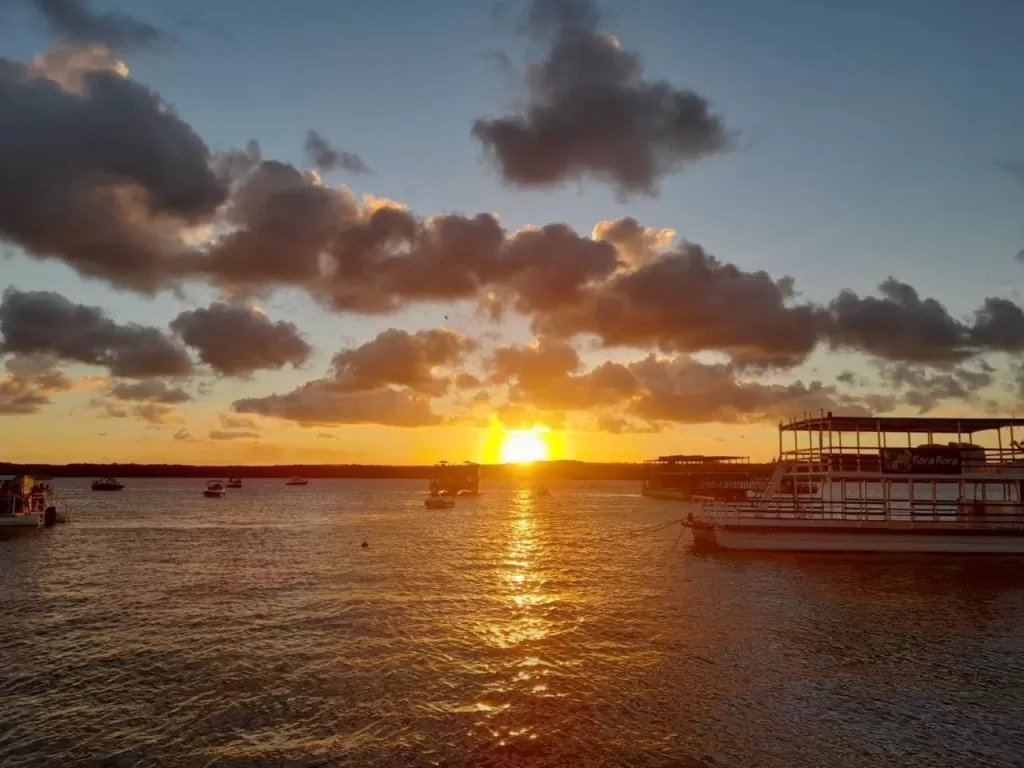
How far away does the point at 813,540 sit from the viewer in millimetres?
51000

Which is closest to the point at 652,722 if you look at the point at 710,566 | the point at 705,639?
the point at 705,639

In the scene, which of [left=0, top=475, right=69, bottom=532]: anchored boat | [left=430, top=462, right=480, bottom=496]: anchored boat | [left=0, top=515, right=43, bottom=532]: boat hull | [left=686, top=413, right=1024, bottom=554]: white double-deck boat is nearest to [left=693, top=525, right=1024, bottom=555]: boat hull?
[left=686, top=413, right=1024, bottom=554]: white double-deck boat

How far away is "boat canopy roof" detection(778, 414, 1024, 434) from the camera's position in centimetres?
5153

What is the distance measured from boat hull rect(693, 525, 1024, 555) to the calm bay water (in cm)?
119

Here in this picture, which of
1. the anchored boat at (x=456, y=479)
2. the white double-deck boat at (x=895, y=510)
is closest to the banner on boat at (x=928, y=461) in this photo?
the white double-deck boat at (x=895, y=510)

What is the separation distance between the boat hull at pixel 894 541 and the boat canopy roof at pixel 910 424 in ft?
24.3

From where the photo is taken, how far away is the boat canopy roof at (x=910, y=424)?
51.5 meters

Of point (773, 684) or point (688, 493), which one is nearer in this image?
point (773, 684)

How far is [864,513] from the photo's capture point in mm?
52250

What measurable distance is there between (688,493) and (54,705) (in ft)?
487

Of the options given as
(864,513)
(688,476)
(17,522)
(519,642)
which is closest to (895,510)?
(864,513)

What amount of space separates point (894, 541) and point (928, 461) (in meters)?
6.35

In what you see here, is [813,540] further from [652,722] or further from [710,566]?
[652,722]

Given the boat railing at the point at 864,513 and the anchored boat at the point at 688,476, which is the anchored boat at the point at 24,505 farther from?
the anchored boat at the point at 688,476
